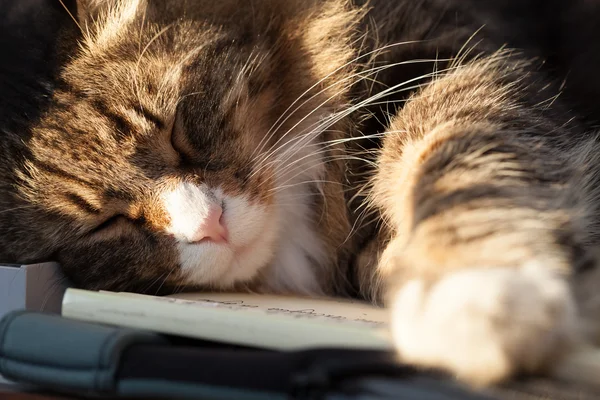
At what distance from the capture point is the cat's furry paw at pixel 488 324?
2.07 feet

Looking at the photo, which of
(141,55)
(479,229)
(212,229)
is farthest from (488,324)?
(141,55)

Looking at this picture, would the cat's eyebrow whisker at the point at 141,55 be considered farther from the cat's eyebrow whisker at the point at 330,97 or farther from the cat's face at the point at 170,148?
the cat's eyebrow whisker at the point at 330,97

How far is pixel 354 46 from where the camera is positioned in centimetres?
132

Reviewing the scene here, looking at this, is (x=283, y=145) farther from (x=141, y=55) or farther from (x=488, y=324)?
(x=488, y=324)

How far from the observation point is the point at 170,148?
1170 millimetres

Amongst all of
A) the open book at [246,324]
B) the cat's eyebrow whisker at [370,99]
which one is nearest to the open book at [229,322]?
the open book at [246,324]

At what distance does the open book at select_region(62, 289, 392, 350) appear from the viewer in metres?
0.71

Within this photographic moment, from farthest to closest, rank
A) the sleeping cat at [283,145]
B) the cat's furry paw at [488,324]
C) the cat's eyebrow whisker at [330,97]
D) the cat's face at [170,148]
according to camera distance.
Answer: the cat's eyebrow whisker at [330,97], the cat's face at [170,148], the sleeping cat at [283,145], the cat's furry paw at [488,324]

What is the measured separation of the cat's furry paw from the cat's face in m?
0.52

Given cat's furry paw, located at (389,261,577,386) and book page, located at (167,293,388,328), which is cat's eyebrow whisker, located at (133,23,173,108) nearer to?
book page, located at (167,293,388,328)

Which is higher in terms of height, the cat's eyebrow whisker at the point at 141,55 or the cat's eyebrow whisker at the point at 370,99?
the cat's eyebrow whisker at the point at 141,55

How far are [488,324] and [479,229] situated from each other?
0.63 ft

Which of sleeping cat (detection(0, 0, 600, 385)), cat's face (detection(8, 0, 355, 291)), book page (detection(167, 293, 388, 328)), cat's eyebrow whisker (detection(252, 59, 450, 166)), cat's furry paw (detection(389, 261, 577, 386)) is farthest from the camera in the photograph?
cat's eyebrow whisker (detection(252, 59, 450, 166))

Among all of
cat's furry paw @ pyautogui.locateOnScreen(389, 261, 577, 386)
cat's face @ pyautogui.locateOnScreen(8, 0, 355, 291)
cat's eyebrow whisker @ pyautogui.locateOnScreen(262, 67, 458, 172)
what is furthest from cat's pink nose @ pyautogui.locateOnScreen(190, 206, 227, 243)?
cat's furry paw @ pyautogui.locateOnScreen(389, 261, 577, 386)
